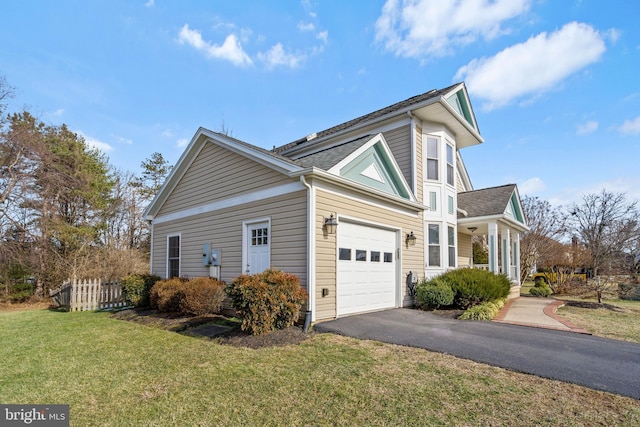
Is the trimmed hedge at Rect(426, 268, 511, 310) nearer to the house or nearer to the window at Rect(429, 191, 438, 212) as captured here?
the house

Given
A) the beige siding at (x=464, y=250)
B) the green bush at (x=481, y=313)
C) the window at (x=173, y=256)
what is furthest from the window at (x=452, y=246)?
the window at (x=173, y=256)

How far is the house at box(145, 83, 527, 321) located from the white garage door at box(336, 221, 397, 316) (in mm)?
28

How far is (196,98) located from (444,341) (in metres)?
15.6

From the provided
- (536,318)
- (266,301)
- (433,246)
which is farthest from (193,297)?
(536,318)

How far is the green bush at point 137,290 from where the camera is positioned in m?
10.9

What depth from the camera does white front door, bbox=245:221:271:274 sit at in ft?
27.5

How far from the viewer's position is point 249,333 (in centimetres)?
658

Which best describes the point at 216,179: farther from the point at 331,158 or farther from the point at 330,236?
the point at 330,236

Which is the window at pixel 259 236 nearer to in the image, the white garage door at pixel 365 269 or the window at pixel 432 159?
the white garage door at pixel 365 269

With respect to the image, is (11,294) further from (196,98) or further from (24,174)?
(196,98)

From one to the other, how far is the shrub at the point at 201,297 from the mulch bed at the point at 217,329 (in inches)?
8.8

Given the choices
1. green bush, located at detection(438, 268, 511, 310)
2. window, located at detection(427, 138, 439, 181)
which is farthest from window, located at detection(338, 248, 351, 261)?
window, located at detection(427, 138, 439, 181)

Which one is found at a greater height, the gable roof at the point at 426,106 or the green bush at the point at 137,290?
the gable roof at the point at 426,106

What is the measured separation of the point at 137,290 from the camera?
Answer: 10.9 meters
